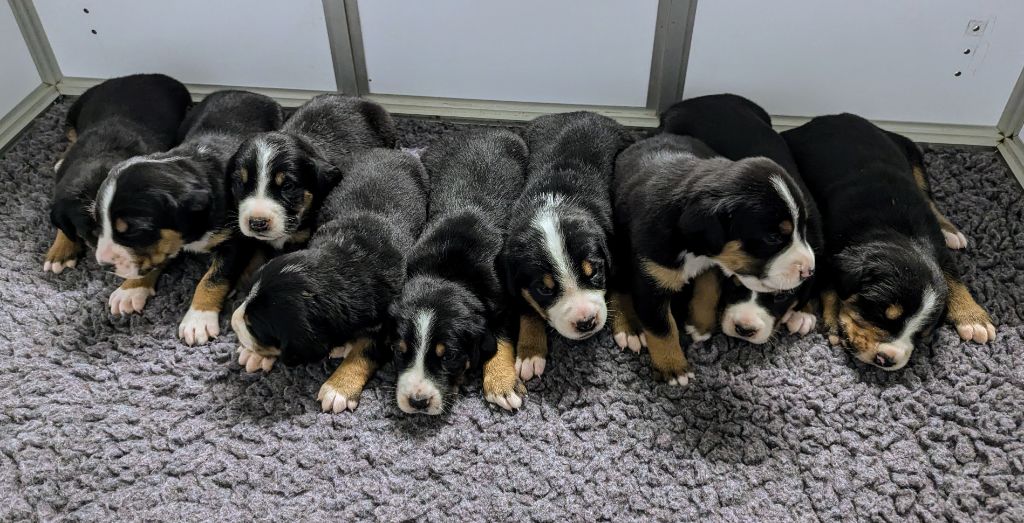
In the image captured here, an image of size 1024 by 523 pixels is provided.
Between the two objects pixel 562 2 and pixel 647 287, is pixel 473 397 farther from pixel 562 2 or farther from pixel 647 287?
pixel 562 2

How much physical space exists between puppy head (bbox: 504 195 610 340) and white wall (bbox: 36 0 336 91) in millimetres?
2205

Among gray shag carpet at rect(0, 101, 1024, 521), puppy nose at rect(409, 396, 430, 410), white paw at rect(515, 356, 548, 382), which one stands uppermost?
puppy nose at rect(409, 396, 430, 410)

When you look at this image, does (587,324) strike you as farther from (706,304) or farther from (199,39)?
(199,39)

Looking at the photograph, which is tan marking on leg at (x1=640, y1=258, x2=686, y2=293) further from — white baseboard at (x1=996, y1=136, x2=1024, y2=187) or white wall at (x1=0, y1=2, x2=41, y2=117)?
white wall at (x1=0, y1=2, x2=41, y2=117)

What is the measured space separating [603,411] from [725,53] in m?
2.22

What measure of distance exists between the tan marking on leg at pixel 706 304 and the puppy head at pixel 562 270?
1.88 ft

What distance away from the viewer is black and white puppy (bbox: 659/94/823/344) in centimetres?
342

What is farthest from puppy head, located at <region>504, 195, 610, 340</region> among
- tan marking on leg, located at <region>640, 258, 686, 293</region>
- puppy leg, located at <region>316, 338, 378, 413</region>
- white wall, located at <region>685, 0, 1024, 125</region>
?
white wall, located at <region>685, 0, 1024, 125</region>

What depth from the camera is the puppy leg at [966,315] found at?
11.7ft

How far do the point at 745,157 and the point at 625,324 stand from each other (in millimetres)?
991

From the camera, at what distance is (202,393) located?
3463mm

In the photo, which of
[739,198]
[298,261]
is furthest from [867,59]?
[298,261]

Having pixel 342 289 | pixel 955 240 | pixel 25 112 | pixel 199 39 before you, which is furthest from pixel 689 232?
pixel 25 112

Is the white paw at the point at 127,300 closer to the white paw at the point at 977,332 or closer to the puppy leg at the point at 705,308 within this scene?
the puppy leg at the point at 705,308
